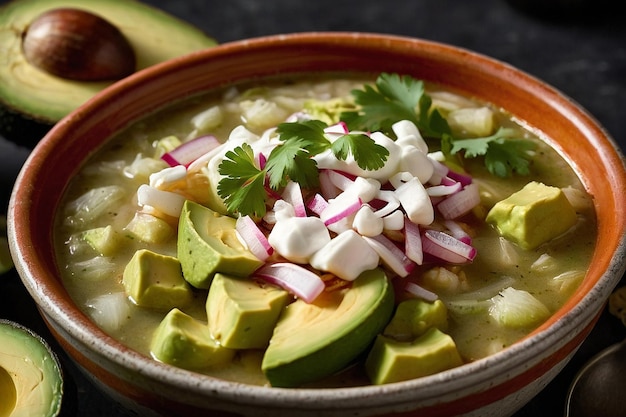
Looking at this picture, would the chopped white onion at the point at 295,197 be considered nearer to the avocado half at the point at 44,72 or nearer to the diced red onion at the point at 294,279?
the diced red onion at the point at 294,279

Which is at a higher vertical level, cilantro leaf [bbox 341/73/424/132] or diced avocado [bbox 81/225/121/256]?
cilantro leaf [bbox 341/73/424/132]

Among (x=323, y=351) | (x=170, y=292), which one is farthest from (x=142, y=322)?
(x=323, y=351)

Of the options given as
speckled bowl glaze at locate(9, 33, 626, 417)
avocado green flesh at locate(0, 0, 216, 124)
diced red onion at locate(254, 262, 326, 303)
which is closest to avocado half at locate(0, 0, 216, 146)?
avocado green flesh at locate(0, 0, 216, 124)

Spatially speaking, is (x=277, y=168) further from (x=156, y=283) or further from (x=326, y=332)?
(x=326, y=332)

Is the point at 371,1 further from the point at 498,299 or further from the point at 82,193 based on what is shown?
the point at 498,299

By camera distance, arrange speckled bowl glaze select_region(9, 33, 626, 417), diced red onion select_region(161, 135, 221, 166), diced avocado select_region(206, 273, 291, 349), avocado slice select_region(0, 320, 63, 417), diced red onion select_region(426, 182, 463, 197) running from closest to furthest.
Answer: speckled bowl glaze select_region(9, 33, 626, 417) < diced avocado select_region(206, 273, 291, 349) < avocado slice select_region(0, 320, 63, 417) < diced red onion select_region(426, 182, 463, 197) < diced red onion select_region(161, 135, 221, 166)

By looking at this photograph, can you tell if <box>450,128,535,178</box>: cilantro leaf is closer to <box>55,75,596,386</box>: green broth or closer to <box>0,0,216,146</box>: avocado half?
<box>55,75,596,386</box>: green broth

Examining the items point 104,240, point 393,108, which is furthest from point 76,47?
point 393,108
